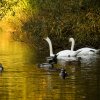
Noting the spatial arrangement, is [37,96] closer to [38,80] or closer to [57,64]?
[38,80]

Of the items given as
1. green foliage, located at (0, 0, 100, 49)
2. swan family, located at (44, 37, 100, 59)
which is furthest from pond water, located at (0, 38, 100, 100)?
green foliage, located at (0, 0, 100, 49)

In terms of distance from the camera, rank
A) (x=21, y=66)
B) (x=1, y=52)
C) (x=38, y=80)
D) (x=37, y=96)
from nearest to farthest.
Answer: (x=37, y=96) < (x=38, y=80) < (x=21, y=66) < (x=1, y=52)

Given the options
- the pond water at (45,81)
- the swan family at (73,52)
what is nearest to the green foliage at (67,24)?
the swan family at (73,52)

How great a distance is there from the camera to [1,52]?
107ft

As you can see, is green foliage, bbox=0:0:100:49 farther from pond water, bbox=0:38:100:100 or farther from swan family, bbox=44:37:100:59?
pond water, bbox=0:38:100:100

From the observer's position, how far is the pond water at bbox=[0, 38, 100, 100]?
1775cm

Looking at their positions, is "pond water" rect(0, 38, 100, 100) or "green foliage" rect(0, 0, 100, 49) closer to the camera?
"pond water" rect(0, 38, 100, 100)

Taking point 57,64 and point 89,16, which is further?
point 89,16

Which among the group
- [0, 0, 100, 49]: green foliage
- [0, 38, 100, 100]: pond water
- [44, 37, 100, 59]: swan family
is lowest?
[0, 38, 100, 100]: pond water

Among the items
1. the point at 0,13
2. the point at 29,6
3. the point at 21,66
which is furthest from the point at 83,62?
the point at 29,6

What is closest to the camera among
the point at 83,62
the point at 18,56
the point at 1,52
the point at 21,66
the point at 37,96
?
the point at 37,96

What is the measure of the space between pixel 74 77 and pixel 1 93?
411cm

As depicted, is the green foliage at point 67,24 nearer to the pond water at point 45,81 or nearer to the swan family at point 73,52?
the swan family at point 73,52

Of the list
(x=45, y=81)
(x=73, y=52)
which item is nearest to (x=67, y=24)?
(x=73, y=52)
